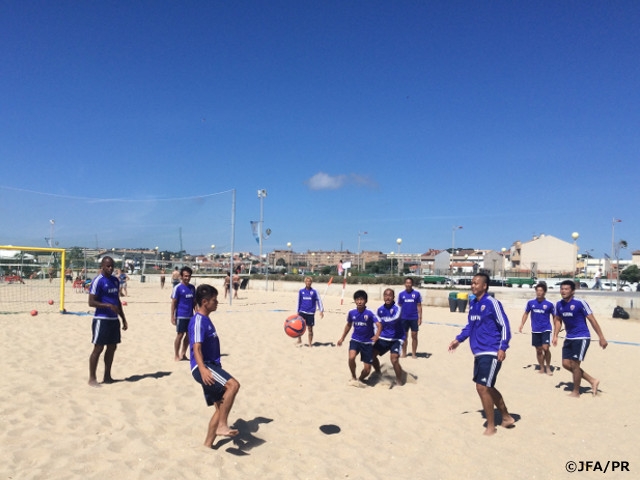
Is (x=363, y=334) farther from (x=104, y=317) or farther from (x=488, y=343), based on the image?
(x=104, y=317)

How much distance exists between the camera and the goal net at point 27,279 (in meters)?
16.2

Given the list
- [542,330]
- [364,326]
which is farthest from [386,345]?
[542,330]

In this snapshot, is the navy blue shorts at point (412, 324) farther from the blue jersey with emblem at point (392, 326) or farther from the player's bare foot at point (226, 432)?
the player's bare foot at point (226, 432)

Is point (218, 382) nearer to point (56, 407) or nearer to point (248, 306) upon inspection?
point (56, 407)

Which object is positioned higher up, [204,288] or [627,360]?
[204,288]

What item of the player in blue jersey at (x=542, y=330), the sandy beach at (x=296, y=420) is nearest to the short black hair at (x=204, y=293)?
the sandy beach at (x=296, y=420)

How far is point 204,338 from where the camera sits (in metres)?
4.27

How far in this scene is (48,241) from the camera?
61.5 feet

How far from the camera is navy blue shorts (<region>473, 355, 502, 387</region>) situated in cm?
508

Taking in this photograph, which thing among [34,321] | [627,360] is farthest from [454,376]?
[34,321]

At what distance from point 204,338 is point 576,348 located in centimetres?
549

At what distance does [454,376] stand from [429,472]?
154 inches

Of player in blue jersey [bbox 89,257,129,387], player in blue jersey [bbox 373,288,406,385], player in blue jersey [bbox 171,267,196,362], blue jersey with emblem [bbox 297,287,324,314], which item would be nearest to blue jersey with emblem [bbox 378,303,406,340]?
player in blue jersey [bbox 373,288,406,385]

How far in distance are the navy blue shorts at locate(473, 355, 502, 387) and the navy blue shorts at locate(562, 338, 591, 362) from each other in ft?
8.15
